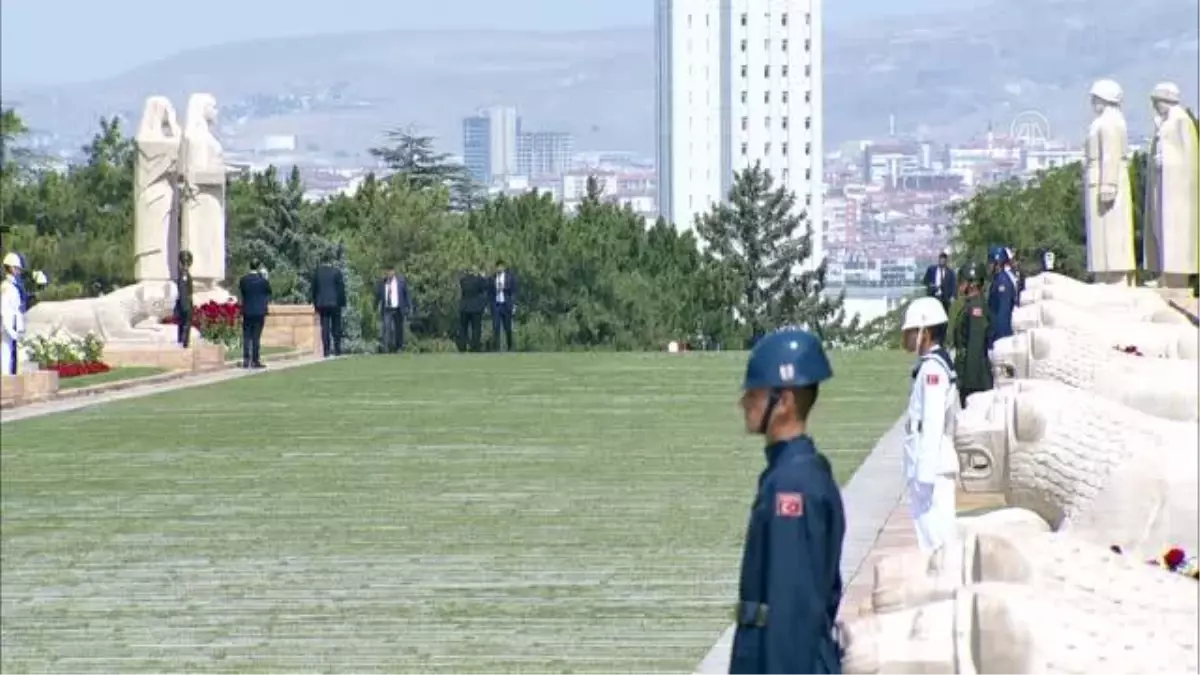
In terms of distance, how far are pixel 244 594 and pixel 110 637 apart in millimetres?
1601

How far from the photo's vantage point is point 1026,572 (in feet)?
23.9

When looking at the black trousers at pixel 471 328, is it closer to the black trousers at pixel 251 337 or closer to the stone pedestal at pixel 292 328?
the stone pedestal at pixel 292 328

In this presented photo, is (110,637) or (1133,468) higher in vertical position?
(1133,468)

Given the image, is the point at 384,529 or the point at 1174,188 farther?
the point at 1174,188

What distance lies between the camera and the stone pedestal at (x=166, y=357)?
38.2 m

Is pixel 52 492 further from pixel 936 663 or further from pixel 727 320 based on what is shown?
pixel 727 320

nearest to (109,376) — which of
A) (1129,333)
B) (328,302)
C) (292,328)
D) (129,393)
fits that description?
(129,393)

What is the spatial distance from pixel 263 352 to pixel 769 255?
315ft

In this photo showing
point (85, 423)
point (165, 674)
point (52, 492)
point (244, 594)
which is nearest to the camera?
point (165, 674)

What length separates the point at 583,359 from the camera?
4219cm

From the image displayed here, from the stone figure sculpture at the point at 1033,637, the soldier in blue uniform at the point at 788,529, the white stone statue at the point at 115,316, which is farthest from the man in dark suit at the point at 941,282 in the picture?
the stone figure sculpture at the point at 1033,637

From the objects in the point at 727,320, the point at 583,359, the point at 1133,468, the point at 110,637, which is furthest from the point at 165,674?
the point at 727,320

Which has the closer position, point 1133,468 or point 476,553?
point 1133,468

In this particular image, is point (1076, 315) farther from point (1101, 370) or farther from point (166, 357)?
point (166, 357)
